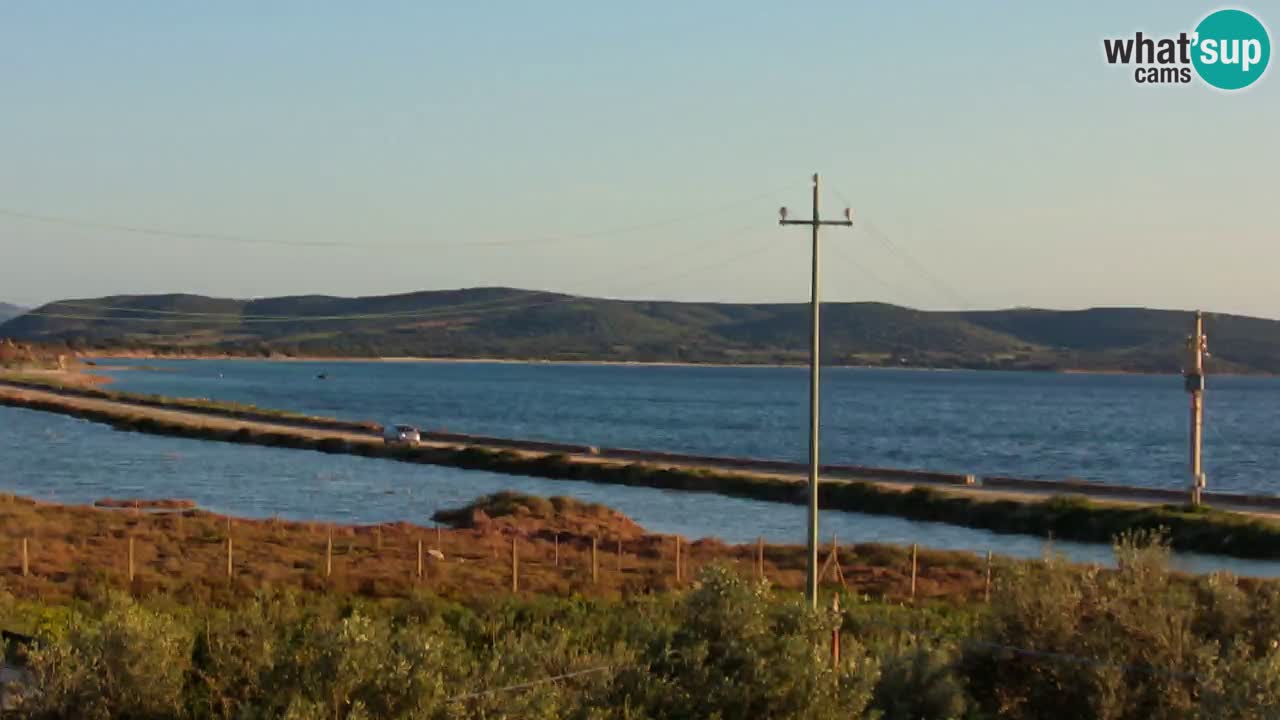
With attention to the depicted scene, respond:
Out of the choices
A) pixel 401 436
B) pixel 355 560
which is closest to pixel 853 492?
pixel 355 560

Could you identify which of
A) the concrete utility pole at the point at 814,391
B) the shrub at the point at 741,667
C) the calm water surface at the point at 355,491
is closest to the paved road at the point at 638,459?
the calm water surface at the point at 355,491

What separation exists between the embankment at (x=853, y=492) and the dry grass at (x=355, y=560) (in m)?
7.11

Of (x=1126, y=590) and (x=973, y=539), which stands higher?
(x=1126, y=590)

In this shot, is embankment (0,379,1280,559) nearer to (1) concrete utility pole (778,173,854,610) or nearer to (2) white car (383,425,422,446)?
(2) white car (383,425,422,446)

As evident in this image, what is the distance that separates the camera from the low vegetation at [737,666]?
1372 cm

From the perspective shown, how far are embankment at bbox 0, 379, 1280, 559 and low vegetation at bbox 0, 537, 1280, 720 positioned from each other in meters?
9.42

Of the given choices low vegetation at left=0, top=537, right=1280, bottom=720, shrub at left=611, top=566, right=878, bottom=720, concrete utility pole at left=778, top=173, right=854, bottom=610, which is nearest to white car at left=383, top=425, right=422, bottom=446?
concrete utility pole at left=778, top=173, right=854, bottom=610

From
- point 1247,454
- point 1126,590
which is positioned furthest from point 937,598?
point 1247,454

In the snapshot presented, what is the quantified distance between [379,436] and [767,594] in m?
86.4

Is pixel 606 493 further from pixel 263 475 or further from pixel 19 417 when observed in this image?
pixel 19 417

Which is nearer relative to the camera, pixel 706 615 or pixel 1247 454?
pixel 706 615

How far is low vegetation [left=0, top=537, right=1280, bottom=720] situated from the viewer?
45.0ft

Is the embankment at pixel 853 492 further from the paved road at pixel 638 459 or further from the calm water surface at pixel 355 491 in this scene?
the calm water surface at pixel 355 491

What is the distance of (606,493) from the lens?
232 ft
